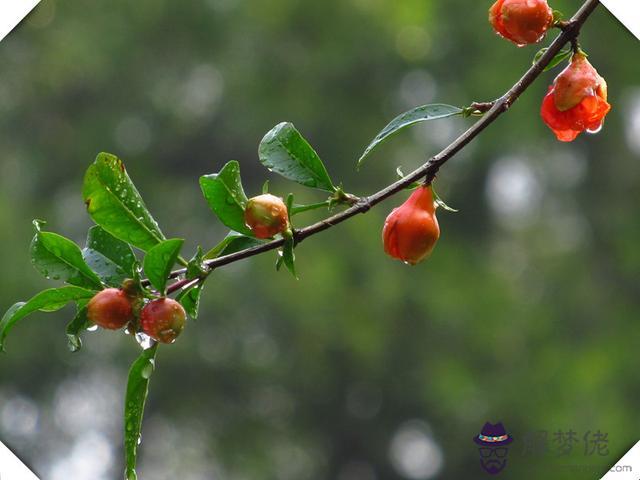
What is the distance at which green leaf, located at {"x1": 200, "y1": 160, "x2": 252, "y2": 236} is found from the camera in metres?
1.01

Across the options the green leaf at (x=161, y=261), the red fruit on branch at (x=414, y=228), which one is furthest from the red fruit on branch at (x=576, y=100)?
the green leaf at (x=161, y=261)

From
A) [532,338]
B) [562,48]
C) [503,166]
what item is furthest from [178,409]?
[562,48]

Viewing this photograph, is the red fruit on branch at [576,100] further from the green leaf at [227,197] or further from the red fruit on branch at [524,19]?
the green leaf at [227,197]

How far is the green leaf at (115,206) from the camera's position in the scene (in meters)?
1.02

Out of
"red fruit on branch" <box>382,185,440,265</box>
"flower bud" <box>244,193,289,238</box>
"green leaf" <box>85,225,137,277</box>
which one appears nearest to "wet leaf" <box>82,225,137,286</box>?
"green leaf" <box>85,225,137,277</box>

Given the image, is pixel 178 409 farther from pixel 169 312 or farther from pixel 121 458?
pixel 169 312

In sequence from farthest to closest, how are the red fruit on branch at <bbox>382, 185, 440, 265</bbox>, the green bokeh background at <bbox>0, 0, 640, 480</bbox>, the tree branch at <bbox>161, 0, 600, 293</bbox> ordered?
the green bokeh background at <bbox>0, 0, 640, 480</bbox>
the red fruit on branch at <bbox>382, 185, 440, 265</bbox>
the tree branch at <bbox>161, 0, 600, 293</bbox>

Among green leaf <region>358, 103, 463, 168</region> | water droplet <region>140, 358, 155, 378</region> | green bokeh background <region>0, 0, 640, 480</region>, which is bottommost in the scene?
water droplet <region>140, 358, 155, 378</region>

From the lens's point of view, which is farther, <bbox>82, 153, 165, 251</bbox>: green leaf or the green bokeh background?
the green bokeh background

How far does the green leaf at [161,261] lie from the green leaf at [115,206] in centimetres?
7

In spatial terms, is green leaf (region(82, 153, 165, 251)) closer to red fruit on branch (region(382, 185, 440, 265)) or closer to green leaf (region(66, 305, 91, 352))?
green leaf (region(66, 305, 91, 352))

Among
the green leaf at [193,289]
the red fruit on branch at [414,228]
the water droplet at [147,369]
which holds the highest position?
the green leaf at [193,289]

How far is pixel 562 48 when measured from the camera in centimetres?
110

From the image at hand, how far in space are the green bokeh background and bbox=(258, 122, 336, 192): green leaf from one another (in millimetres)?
8736
